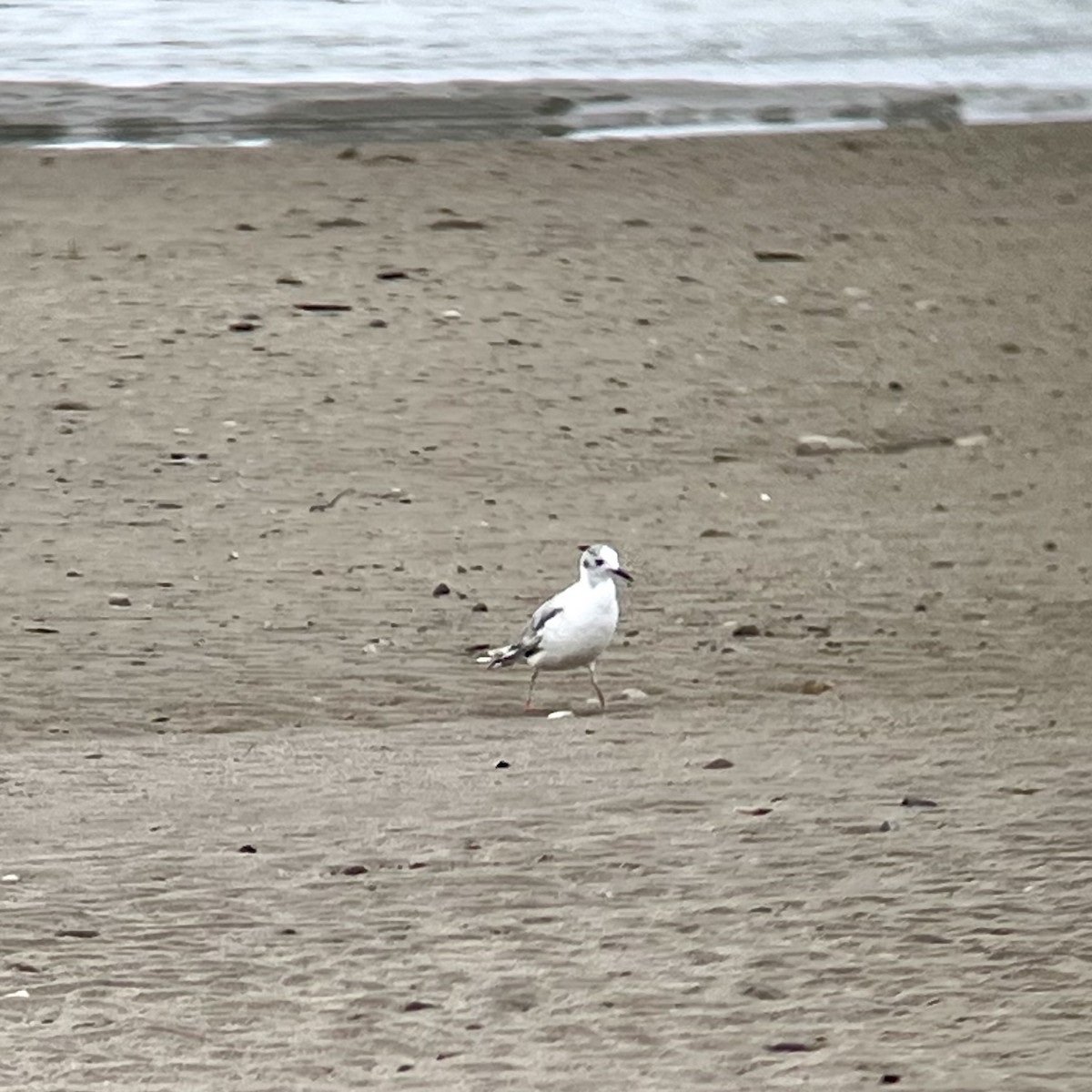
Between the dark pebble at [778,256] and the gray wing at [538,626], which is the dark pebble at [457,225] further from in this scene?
the gray wing at [538,626]

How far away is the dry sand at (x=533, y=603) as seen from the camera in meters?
5.65

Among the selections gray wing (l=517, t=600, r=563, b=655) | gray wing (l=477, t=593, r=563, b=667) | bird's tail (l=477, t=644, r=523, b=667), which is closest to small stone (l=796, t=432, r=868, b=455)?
bird's tail (l=477, t=644, r=523, b=667)

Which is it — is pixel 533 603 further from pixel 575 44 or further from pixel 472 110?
pixel 575 44

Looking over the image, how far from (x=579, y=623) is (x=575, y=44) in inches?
577

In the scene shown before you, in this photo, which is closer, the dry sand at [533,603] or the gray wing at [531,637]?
the dry sand at [533,603]

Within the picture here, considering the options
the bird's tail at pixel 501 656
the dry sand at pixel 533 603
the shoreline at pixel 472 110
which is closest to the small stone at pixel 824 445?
the dry sand at pixel 533 603


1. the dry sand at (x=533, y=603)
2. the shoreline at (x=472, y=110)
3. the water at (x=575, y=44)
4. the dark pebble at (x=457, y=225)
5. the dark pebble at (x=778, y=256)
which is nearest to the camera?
the dry sand at (x=533, y=603)

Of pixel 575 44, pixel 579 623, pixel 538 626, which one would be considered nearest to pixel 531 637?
pixel 538 626

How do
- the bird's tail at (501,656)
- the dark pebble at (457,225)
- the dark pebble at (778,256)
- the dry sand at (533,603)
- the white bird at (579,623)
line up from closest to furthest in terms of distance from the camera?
1. the dry sand at (533,603)
2. the white bird at (579,623)
3. the bird's tail at (501,656)
4. the dark pebble at (778,256)
5. the dark pebble at (457,225)

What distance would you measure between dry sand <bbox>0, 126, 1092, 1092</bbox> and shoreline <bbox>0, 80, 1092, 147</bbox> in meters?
0.81

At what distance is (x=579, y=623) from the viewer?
8039 millimetres

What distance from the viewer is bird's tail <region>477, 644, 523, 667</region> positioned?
830 centimetres

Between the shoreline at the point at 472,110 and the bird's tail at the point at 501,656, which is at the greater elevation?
the bird's tail at the point at 501,656

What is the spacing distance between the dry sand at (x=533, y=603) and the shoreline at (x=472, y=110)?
81 centimetres
